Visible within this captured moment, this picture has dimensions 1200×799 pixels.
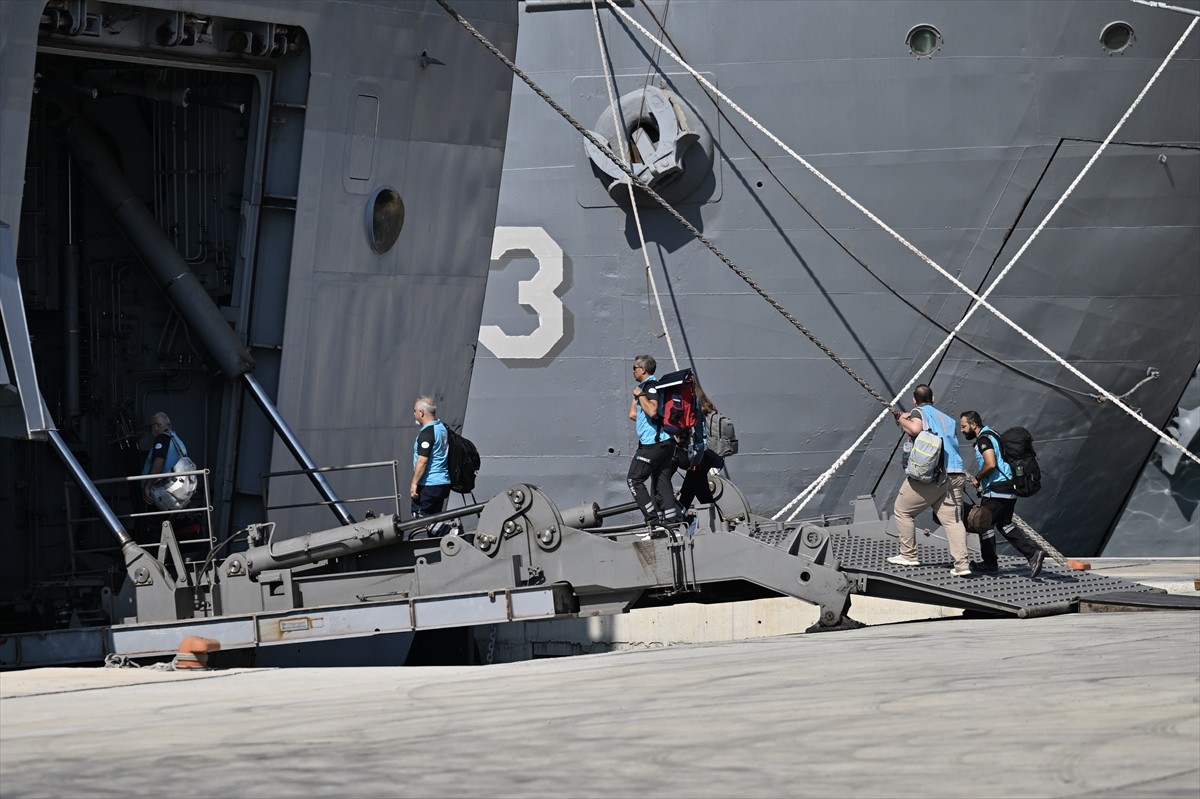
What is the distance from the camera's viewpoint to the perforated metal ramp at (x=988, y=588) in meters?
9.77

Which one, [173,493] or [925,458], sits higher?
[925,458]

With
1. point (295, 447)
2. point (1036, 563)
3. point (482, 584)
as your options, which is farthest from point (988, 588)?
point (295, 447)

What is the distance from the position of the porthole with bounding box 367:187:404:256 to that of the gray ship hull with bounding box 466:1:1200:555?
11.1ft

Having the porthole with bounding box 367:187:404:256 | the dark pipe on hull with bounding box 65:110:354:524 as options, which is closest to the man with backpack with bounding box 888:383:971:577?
the dark pipe on hull with bounding box 65:110:354:524

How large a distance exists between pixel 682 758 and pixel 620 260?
11.5 metres

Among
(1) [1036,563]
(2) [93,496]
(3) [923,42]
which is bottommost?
(1) [1036,563]

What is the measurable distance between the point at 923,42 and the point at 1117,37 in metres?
1.77

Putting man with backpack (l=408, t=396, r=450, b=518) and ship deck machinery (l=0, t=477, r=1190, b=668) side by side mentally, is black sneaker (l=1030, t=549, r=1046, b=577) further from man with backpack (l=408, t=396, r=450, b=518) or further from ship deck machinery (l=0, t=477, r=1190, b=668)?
man with backpack (l=408, t=396, r=450, b=518)

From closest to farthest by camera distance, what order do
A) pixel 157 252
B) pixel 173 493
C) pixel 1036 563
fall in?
pixel 1036 563 < pixel 173 493 < pixel 157 252

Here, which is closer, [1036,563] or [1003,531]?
[1036,563]

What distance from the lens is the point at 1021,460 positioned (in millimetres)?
10492

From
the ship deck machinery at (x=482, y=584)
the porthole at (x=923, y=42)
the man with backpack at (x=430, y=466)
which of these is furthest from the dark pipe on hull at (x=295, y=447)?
the porthole at (x=923, y=42)

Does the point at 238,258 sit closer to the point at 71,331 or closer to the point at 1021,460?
the point at 71,331

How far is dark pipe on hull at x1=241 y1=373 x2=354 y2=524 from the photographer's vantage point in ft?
38.2
